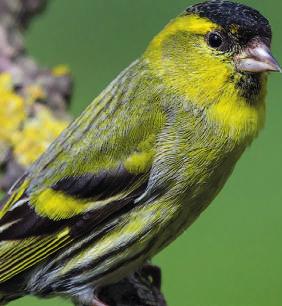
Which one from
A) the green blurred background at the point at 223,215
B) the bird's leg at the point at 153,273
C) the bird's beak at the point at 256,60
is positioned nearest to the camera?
the bird's beak at the point at 256,60

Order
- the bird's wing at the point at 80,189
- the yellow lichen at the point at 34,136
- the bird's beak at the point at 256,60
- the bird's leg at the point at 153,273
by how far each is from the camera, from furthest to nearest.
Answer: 1. the yellow lichen at the point at 34,136
2. the bird's leg at the point at 153,273
3. the bird's wing at the point at 80,189
4. the bird's beak at the point at 256,60

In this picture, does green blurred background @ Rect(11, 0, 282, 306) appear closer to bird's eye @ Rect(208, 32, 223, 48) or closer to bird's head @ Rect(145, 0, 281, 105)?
bird's head @ Rect(145, 0, 281, 105)

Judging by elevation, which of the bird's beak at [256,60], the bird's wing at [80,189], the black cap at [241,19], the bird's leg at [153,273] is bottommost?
the bird's leg at [153,273]

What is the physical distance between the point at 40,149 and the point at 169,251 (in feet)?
3.29

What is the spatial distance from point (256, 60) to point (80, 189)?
2.67ft

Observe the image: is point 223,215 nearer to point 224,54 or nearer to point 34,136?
point 34,136

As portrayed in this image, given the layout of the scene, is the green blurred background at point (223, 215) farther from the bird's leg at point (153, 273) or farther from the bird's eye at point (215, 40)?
the bird's eye at point (215, 40)

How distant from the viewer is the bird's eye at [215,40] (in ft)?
16.8

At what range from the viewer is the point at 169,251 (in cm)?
641

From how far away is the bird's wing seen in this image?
5.17 meters

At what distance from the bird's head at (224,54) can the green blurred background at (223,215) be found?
3.51ft

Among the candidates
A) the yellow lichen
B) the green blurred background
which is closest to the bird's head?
the yellow lichen

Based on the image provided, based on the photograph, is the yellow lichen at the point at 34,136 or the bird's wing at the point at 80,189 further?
the yellow lichen at the point at 34,136

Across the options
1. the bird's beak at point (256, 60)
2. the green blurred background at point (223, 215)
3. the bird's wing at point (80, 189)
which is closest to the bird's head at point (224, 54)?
the bird's beak at point (256, 60)
